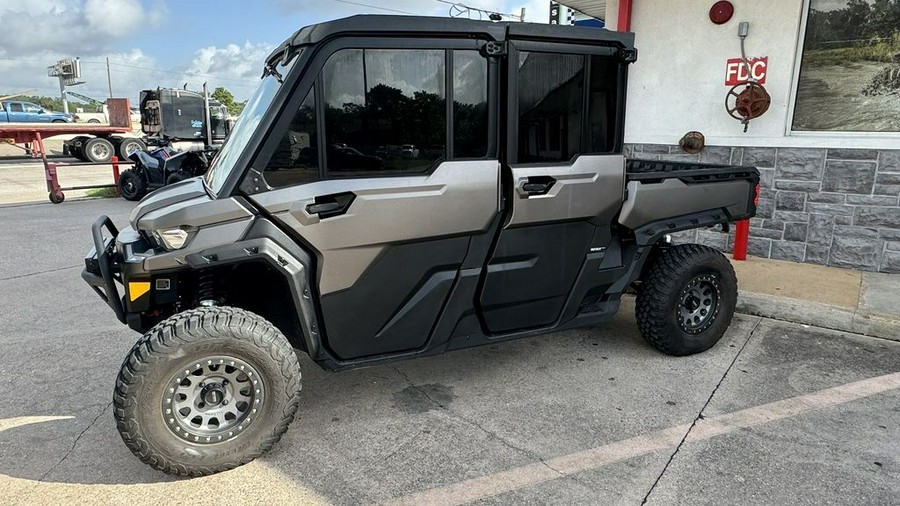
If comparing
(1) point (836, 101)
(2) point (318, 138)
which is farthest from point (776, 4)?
(2) point (318, 138)

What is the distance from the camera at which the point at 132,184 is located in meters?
12.6

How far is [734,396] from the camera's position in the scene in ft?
11.8

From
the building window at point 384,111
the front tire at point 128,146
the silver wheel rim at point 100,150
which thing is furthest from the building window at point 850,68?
the silver wheel rim at point 100,150

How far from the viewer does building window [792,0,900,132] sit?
5.88 meters

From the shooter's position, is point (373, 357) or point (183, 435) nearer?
point (183, 435)

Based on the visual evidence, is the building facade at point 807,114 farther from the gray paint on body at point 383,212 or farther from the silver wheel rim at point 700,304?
the gray paint on body at point 383,212

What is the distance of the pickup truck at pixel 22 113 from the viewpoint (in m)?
27.2

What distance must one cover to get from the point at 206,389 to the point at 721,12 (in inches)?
256

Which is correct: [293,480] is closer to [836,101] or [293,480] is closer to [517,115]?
[517,115]

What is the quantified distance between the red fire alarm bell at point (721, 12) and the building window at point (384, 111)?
4.83 m

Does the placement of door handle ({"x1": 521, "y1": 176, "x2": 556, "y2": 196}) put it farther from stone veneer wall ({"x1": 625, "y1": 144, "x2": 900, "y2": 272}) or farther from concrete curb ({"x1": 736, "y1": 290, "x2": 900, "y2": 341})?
stone veneer wall ({"x1": 625, "y1": 144, "x2": 900, "y2": 272})

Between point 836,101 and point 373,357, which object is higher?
point 836,101

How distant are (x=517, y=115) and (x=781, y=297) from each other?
3.38 metres

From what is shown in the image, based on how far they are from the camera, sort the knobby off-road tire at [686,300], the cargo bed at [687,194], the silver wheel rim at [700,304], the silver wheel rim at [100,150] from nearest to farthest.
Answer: the cargo bed at [687,194], the knobby off-road tire at [686,300], the silver wheel rim at [700,304], the silver wheel rim at [100,150]
